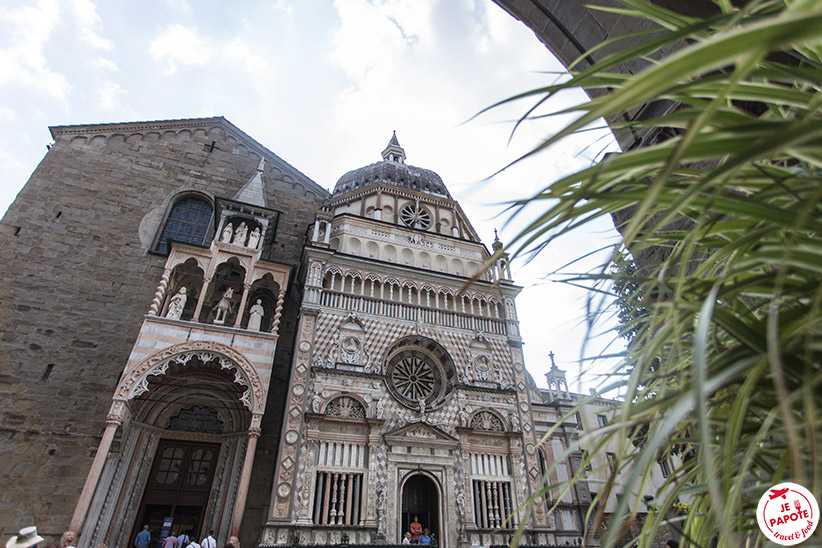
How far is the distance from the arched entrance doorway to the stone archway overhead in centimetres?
445

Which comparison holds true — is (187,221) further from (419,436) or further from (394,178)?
(419,436)

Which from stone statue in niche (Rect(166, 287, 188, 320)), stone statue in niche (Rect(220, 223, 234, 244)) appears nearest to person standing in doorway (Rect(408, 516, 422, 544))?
stone statue in niche (Rect(166, 287, 188, 320))

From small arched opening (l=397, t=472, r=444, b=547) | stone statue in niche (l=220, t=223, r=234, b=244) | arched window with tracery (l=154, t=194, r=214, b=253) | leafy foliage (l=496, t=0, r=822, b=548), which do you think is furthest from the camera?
arched window with tracery (l=154, t=194, r=214, b=253)

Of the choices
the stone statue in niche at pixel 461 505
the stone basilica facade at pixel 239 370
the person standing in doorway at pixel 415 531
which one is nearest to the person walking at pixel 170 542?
the stone basilica facade at pixel 239 370

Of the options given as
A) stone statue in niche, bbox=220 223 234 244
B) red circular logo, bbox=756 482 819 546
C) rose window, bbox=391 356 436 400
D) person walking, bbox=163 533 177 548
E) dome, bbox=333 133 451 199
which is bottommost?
person walking, bbox=163 533 177 548

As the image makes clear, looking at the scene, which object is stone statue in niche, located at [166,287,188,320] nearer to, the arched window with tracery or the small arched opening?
the arched window with tracery

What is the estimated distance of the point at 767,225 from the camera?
84 centimetres

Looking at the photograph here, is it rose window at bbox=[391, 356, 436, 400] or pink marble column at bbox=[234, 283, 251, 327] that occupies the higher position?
pink marble column at bbox=[234, 283, 251, 327]

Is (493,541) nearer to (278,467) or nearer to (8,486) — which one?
(278,467)

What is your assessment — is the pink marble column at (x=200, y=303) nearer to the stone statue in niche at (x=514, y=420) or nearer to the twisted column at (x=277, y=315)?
the twisted column at (x=277, y=315)

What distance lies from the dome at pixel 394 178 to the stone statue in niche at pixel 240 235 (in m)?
7.65

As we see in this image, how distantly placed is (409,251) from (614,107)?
14036mm

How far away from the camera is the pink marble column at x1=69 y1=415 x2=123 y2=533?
760 centimetres

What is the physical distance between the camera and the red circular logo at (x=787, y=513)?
0.85 meters
